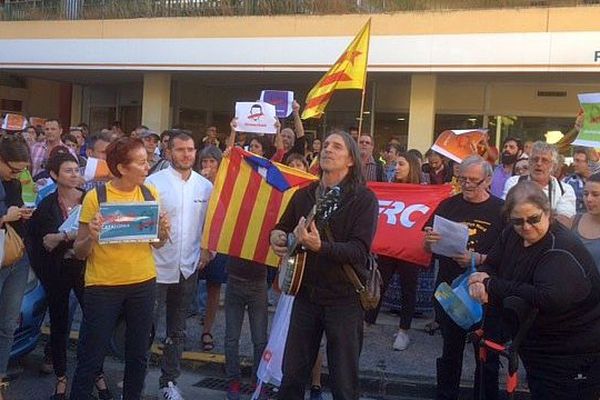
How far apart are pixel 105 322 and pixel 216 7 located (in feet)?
46.1

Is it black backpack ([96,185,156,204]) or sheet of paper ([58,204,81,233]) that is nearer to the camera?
black backpack ([96,185,156,204])

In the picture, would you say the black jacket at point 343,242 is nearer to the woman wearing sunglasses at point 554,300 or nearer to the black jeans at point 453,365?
the woman wearing sunglasses at point 554,300

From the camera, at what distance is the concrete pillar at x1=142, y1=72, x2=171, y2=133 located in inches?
751

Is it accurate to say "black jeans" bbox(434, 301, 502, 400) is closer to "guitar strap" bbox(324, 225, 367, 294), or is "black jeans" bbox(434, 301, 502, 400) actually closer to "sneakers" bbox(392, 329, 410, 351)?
"guitar strap" bbox(324, 225, 367, 294)

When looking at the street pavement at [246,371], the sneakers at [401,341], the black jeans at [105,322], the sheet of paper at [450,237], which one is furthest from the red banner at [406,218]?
the black jeans at [105,322]

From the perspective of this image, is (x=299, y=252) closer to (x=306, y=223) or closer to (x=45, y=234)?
(x=306, y=223)

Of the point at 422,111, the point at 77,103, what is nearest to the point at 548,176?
the point at 422,111

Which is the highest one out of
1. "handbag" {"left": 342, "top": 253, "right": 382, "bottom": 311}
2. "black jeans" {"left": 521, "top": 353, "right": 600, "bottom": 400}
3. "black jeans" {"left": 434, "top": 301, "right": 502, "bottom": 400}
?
"handbag" {"left": 342, "top": 253, "right": 382, "bottom": 311}

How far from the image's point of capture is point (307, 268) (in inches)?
169

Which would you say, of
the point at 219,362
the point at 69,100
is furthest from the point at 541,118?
the point at 69,100

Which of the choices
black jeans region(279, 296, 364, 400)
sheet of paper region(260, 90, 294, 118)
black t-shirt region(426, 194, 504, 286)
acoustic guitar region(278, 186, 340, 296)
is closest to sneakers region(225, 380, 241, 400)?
black jeans region(279, 296, 364, 400)

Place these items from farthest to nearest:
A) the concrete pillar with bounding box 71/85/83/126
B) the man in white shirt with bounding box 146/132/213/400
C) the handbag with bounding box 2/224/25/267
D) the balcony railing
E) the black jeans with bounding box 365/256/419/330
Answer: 1. the concrete pillar with bounding box 71/85/83/126
2. the balcony railing
3. the black jeans with bounding box 365/256/419/330
4. the man in white shirt with bounding box 146/132/213/400
5. the handbag with bounding box 2/224/25/267

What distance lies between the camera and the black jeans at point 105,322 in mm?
4578

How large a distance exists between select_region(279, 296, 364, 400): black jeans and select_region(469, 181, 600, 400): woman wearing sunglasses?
3.05ft
